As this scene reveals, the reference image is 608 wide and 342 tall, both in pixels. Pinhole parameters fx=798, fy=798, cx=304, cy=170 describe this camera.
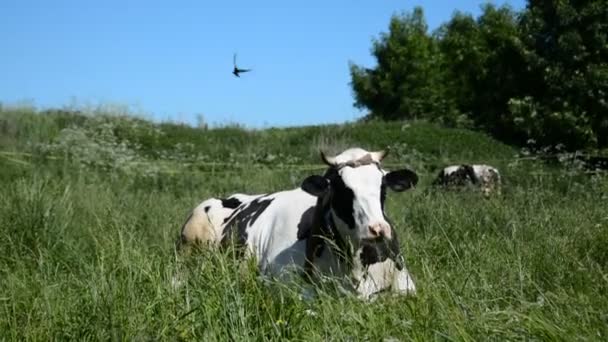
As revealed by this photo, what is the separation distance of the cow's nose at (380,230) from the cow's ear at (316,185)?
882mm

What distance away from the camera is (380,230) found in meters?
4.52

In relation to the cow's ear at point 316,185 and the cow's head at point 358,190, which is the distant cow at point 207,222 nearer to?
the cow's ear at point 316,185

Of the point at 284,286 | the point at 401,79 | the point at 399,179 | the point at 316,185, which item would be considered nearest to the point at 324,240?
the point at 316,185

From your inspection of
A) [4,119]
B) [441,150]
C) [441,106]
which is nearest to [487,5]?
[441,106]

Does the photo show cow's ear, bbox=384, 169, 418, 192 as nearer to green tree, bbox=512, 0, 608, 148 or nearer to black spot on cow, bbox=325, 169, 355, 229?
black spot on cow, bbox=325, 169, 355, 229

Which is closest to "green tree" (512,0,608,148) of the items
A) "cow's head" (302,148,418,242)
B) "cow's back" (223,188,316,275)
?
"cow's back" (223,188,316,275)

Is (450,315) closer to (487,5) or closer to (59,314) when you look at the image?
(59,314)

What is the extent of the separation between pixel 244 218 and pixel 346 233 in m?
1.96

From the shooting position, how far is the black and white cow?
471 cm

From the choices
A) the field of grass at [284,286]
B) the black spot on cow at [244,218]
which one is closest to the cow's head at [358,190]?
the field of grass at [284,286]

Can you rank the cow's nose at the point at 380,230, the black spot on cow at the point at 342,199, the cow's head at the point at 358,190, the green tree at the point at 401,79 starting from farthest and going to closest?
the green tree at the point at 401,79, the black spot on cow at the point at 342,199, the cow's head at the point at 358,190, the cow's nose at the point at 380,230

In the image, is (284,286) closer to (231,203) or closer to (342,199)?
(342,199)

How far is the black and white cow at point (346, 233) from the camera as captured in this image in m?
4.71

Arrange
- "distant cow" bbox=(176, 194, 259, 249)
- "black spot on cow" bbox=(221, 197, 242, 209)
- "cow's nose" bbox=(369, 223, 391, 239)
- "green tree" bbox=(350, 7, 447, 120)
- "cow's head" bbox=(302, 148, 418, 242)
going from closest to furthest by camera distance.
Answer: "cow's nose" bbox=(369, 223, 391, 239)
"cow's head" bbox=(302, 148, 418, 242)
"distant cow" bbox=(176, 194, 259, 249)
"black spot on cow" bbox=(221, 197, 242, 209)
"green tree" bbox=(350, 7, 447, 120)
